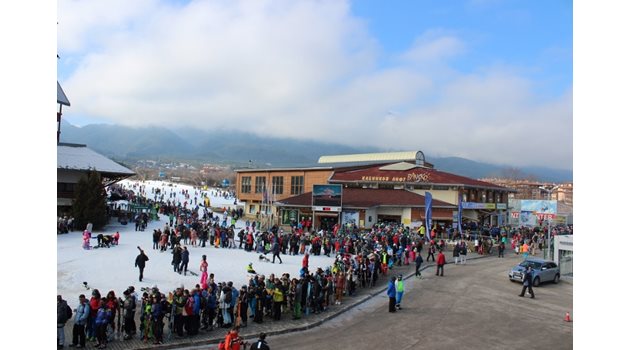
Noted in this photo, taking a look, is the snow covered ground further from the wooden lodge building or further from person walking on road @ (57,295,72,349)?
the wooden lodge building

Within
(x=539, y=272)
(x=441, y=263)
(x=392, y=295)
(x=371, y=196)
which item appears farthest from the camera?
(x=371, y=196)

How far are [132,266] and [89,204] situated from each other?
13.3 meters

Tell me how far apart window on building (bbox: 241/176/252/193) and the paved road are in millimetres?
40137

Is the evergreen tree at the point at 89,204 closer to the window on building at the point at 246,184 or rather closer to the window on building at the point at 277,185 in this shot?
the window on building at the point at 277,185

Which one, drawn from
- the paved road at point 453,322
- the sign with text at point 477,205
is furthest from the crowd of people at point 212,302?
the sign with text at point 477,205

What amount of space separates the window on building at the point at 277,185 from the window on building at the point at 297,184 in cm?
179

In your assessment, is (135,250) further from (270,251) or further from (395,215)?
(395,215)

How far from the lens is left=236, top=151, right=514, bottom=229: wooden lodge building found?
4288 centimetres

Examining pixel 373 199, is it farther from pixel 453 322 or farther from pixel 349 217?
pixel 453 322

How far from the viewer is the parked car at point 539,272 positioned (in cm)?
2109

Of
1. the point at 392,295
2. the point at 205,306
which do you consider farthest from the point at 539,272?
the point at 205,306

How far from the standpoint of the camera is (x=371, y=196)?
45344 mm
